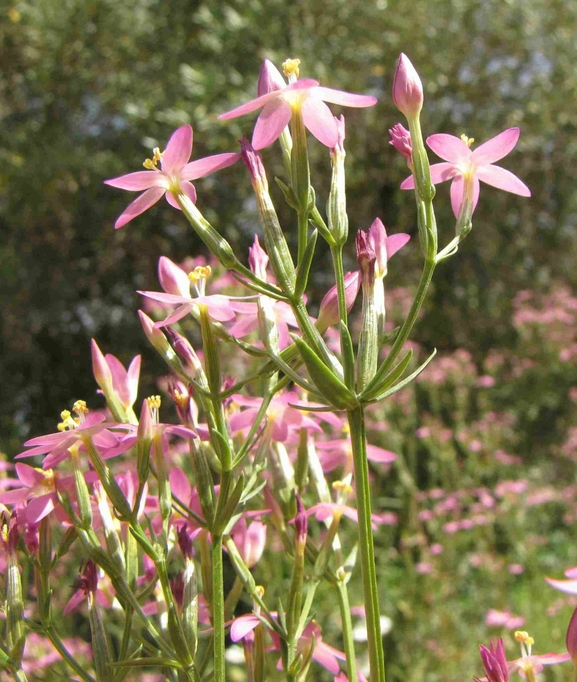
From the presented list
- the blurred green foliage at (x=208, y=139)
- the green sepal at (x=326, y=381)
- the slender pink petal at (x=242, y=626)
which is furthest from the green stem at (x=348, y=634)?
the blurred green foliage at (x=208, y=139)

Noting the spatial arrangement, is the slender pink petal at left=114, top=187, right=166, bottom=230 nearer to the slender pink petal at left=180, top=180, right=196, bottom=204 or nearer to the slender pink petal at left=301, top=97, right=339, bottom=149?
the slender pink petal at left=180, top=180, right=196, bottom=204

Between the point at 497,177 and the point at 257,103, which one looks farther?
the point at 497,177

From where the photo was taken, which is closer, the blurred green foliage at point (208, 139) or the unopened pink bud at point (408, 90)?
the unopened pink bud at point (408, 90)

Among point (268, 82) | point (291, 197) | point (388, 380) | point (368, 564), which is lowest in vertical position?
point (368, 564)

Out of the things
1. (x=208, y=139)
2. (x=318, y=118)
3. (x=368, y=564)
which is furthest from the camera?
(x=208, y=139)

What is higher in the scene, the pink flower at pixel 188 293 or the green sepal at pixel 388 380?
the pink flower at pixel 188 293

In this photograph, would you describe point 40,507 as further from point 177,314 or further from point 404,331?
point 404,331

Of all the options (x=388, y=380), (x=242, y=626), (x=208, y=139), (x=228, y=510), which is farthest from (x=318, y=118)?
(x=208, y=139)

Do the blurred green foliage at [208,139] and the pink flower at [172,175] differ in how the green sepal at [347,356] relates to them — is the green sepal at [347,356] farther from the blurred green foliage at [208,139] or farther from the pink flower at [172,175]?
the blurred green foliage at [208,139]
